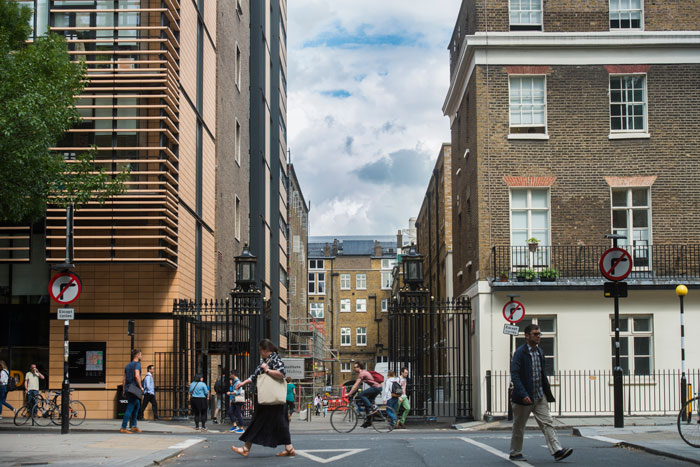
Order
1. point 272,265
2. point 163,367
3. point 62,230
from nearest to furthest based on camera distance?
1. point 62,230
2. point 163,367
3. point 272,265

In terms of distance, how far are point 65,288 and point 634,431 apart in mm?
11099

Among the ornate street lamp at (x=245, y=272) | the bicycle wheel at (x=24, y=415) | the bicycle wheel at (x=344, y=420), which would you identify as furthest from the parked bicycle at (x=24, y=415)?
the bicycle wheel at (x=344, y=420)

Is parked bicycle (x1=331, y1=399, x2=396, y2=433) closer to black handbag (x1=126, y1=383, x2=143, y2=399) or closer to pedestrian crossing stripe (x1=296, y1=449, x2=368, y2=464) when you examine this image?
black handbag (x1=126, y1=383, x2=143, y2=399)

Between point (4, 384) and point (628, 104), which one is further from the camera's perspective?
point (628, 104)

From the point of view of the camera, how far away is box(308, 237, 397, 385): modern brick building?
9619 cm

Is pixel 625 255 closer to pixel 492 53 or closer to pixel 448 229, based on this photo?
pixel 492 53

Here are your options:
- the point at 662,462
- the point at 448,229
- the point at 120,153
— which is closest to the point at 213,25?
the point at 120,153

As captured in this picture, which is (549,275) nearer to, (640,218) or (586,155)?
(640,218)

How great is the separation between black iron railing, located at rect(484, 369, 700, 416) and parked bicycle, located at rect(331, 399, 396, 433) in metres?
4.41

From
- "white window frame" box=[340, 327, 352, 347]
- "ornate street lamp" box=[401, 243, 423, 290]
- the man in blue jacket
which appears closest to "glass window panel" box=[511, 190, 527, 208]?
"ornate street lamp" box=[401, 243, 423, 290]

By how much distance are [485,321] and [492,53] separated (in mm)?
7758

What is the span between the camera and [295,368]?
2762cm

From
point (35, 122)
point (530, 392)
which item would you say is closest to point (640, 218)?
point (530, 392)

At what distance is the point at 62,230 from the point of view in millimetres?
22281
